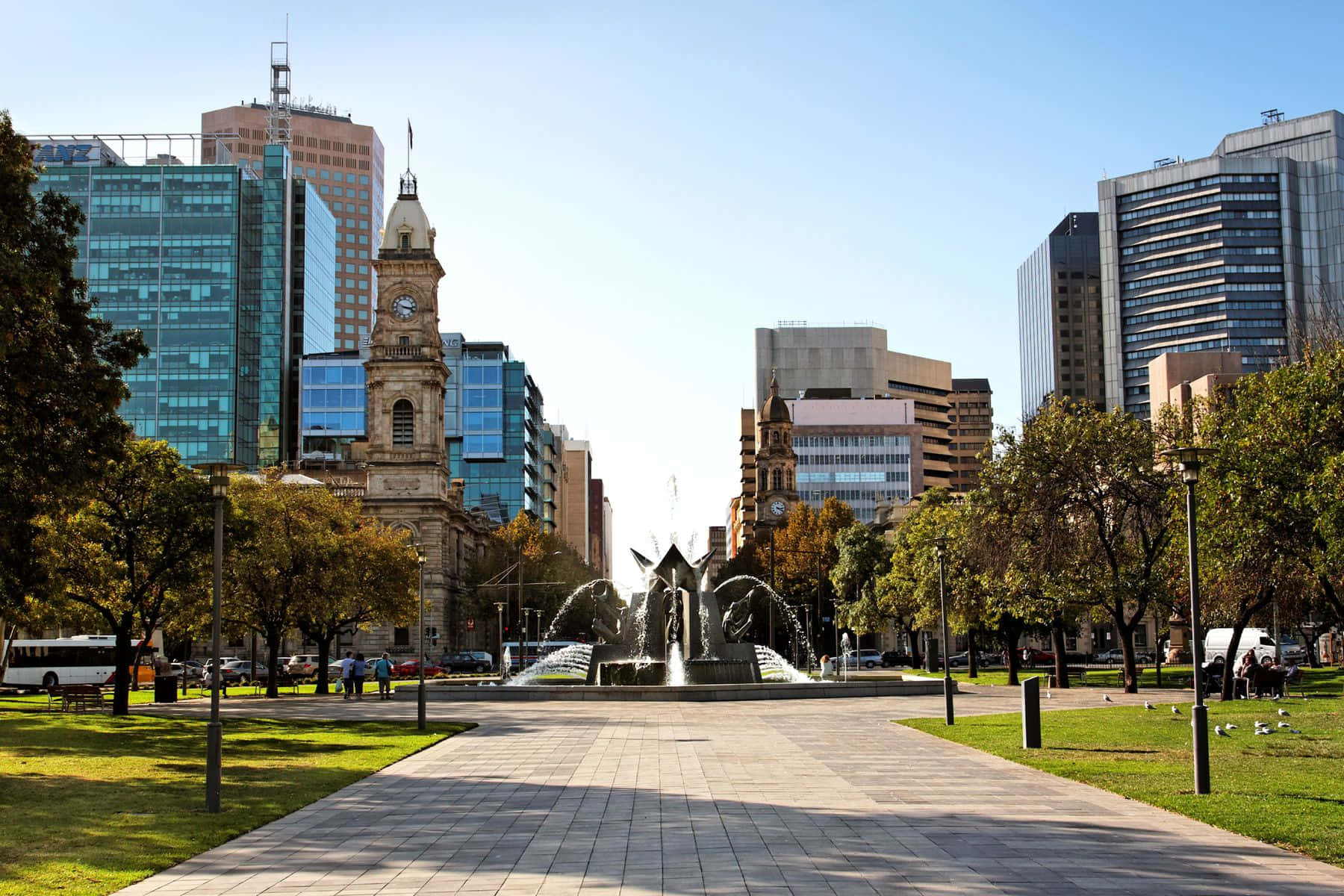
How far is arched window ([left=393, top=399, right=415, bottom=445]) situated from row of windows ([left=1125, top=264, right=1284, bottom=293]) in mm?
Result: 115211

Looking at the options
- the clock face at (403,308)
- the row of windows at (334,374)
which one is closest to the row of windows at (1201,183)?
the row of windows at (334,374)

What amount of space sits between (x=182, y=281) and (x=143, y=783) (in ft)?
372

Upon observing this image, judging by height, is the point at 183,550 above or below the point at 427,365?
below

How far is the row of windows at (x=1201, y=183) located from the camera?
551 ft

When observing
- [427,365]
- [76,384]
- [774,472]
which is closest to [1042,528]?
[76,384]

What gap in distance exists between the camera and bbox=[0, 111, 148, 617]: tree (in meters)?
22.4

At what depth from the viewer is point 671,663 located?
1877 inches

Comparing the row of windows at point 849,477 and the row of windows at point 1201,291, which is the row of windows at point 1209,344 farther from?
Result: the row of windows at point 849,477

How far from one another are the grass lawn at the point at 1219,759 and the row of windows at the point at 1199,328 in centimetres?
14314

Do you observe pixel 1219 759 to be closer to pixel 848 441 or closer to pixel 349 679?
pixel 349 679

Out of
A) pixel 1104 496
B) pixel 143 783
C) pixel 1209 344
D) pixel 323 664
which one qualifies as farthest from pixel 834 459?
pixel 143 783

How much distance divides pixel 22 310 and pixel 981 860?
60.6ft

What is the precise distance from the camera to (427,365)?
9269 centimetres

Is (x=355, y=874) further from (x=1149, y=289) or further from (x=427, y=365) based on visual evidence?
(x=1149, y=289)
